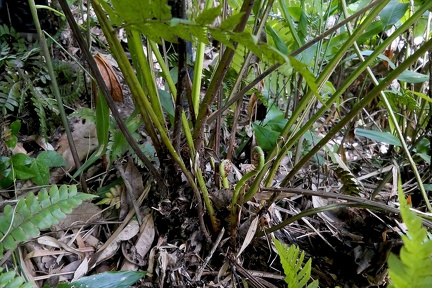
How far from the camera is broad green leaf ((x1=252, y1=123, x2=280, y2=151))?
2.50 feet

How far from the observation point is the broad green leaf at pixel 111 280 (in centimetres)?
62

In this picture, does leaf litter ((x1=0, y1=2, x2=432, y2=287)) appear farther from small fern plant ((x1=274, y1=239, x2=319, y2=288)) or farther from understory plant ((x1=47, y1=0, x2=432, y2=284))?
small fern plant ((x1=274, y1=239, x2=319, y2=288))

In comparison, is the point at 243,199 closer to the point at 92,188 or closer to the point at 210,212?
the point at 210,212

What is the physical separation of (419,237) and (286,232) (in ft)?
1.75

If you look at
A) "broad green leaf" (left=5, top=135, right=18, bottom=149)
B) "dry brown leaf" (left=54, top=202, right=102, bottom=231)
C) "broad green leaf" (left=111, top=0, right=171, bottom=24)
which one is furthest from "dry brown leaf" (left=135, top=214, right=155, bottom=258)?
"broad green leaf" (left=111, top=0, right=171, bottom=24)

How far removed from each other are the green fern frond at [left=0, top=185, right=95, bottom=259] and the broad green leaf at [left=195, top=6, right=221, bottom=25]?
377mm

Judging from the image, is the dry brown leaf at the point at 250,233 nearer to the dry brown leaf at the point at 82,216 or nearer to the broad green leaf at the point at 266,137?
the broad green leaf at the point at 266,137

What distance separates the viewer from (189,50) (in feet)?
2.69

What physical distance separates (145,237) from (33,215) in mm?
241

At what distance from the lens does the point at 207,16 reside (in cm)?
31

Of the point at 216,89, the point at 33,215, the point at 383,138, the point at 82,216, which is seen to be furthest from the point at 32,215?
the point at 383,138

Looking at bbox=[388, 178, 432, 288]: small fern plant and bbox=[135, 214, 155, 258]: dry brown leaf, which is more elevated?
bbox=[388, 178, 432, 288]: small fern plant

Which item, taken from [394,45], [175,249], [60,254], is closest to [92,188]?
[60,254]

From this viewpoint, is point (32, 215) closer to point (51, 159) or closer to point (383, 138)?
Answer: point (51, 159)
